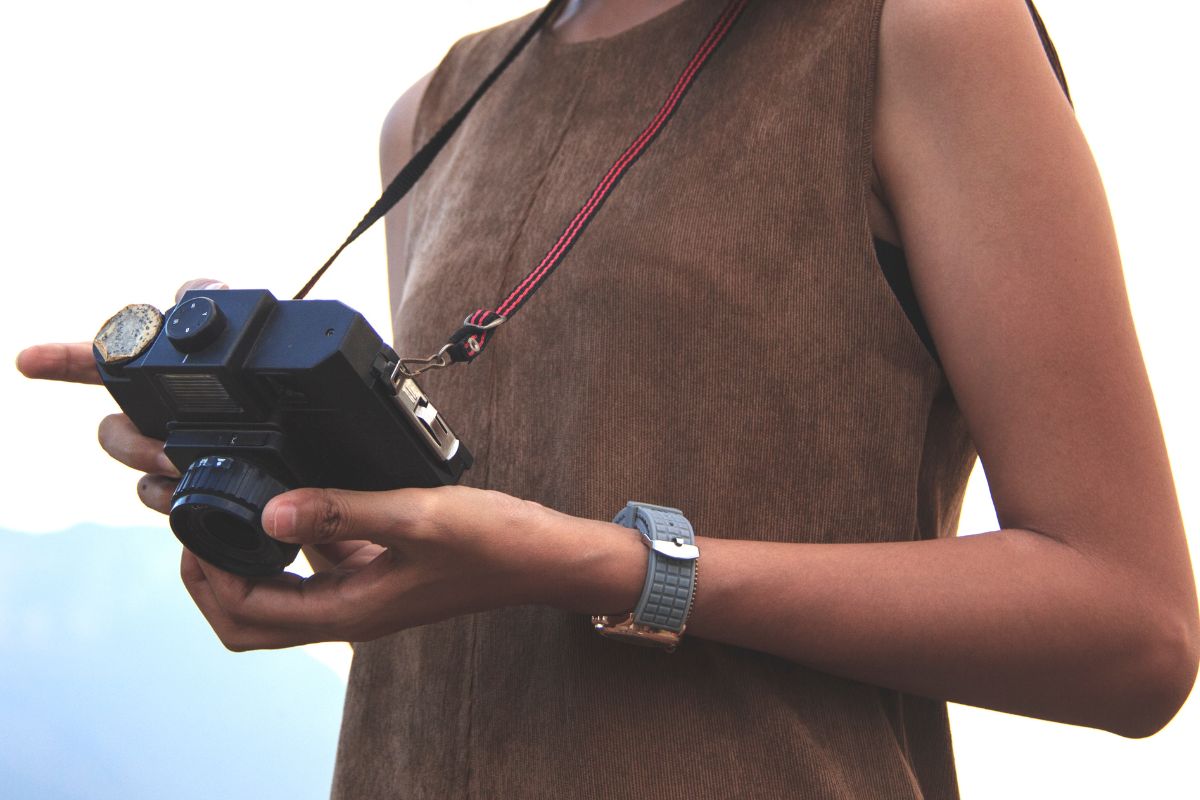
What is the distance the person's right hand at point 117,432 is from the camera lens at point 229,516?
0.05 meters

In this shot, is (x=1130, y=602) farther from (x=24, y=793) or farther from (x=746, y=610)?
(x=24, y=793)

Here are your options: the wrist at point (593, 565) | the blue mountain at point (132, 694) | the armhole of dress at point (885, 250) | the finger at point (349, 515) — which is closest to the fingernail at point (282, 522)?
the finger at point (349, 515)

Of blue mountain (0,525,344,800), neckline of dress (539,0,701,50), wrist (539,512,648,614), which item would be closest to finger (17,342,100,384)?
wrist (539,512,648,614)

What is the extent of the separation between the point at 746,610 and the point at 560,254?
7.7 inches

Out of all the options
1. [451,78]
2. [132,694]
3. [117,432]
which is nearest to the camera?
[117,432]

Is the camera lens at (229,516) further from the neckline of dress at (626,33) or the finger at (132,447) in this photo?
the neckline of dress at (626,33)

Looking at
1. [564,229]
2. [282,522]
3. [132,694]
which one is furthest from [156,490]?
[132,694]

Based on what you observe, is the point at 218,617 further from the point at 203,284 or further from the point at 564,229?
the point at 564,229

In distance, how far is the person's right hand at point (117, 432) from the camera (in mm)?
503

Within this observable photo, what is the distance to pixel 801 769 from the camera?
508 millimetres

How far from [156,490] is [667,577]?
0.23 m

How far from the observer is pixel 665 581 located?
48 centimetres

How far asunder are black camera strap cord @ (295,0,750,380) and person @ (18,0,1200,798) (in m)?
0.01

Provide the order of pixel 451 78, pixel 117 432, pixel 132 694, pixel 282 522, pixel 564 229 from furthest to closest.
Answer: pixel 132 694 < pixel 451 78 < pixel 564 229 < pixel 117 432 < pixel 282 522
